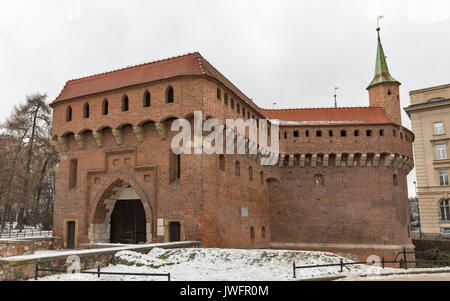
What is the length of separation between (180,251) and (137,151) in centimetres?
677

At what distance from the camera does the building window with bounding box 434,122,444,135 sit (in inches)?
1502

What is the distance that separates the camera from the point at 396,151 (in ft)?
82.9

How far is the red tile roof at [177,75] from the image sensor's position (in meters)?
17.8

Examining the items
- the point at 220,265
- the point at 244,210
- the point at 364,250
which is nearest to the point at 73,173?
the point at 244,210

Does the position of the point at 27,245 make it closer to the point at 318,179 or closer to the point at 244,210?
the point at 244,210

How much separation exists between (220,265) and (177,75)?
28.9 ft

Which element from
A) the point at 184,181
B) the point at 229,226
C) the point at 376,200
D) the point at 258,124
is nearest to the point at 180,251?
the point at 184,181

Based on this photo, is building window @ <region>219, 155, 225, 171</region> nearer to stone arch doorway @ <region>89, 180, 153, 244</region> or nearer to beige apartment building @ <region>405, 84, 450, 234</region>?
stone arch doorway @ <region>89, 180, 153, 244</region>

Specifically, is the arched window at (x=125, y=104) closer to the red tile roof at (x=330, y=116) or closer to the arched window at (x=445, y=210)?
the red tile roof at (x=330, y=116)

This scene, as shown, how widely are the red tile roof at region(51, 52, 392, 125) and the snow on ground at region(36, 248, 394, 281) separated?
7.91m

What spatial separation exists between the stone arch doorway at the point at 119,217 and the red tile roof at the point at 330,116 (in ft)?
37.5

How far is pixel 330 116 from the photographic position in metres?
26.7

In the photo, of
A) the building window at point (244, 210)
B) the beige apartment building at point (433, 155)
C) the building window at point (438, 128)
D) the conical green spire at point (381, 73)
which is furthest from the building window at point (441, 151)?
the building window at point (244, 210)

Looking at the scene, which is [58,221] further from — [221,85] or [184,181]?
[221,85]
